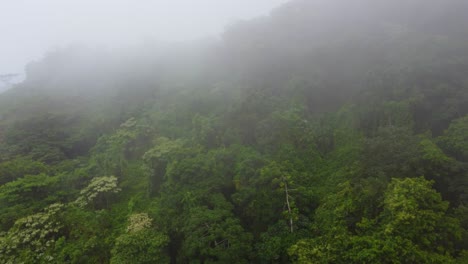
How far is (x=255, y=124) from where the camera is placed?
2061 cm

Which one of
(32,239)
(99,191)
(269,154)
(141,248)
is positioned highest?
(32,239)

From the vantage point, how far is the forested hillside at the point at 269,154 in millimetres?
11297

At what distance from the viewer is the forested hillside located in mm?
11297

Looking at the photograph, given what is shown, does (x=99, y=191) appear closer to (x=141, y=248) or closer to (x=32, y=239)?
(x=32, y=239)

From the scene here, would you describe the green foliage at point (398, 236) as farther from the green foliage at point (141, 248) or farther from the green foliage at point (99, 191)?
the green foliage at point (99, 191)

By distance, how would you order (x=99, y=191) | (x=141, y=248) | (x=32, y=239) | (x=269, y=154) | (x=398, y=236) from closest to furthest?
1. (x=398, y=236)
2. (x=141, y=248)
3. (x=32, y=239)
4. (x=269, y=154)
5. (x=99, y=191)

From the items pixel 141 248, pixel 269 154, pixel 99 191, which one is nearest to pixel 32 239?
pixel 99 191

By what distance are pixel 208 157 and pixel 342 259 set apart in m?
9.42

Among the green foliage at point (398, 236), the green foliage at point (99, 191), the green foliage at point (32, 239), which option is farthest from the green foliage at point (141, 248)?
the green foliage at point (99, 191)

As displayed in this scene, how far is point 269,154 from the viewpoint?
17.6 meters

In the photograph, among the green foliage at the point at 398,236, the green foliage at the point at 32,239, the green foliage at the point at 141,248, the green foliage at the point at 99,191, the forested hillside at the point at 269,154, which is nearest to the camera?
the green foliage at the point at 398,236

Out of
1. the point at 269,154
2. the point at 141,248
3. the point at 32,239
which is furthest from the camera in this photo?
the point at 269,154

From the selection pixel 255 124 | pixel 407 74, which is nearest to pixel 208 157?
pixel 255 124

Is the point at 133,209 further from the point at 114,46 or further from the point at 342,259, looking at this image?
the point at 114,46
